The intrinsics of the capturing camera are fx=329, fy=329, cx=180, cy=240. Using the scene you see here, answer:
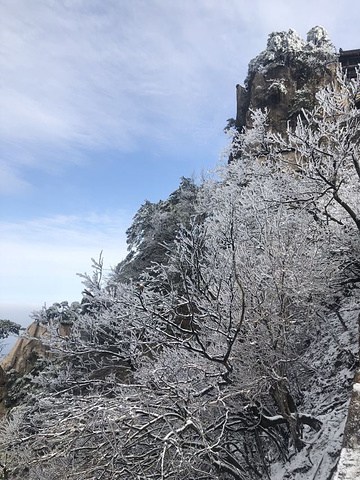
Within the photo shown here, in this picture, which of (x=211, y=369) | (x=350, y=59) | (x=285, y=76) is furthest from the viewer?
(x=350, y=59)

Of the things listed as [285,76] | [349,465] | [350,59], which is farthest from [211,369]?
[350,59]

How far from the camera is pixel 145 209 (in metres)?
26.7

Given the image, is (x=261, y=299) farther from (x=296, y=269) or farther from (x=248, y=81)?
(x=248, y=81)

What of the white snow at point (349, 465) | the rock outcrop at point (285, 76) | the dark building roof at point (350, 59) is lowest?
the white snow at point (349, 465)

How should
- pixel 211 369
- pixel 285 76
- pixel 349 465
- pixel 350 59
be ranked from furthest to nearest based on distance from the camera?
pixel 350 59, pixel 285 76, pixel 211 369, pixel 349 465

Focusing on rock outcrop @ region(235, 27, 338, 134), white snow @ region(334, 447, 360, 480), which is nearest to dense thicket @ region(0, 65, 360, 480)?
white snow @ region(334, 447, 360, 480)

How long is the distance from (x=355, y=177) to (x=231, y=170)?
9605mm

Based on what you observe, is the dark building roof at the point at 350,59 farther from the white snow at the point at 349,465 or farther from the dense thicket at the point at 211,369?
the white snow at the point at 349,465

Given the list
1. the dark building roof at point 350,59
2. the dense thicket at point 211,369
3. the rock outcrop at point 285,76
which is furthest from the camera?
the dark building roof at point 350,59

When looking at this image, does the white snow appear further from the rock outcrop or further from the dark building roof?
the dark building roof

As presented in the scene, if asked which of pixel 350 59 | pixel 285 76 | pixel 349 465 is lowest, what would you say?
pixel 349 465

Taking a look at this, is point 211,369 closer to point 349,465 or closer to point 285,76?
point 349,465

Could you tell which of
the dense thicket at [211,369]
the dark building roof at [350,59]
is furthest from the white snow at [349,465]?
the dark building roof at [350,59]

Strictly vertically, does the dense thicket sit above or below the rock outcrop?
below
